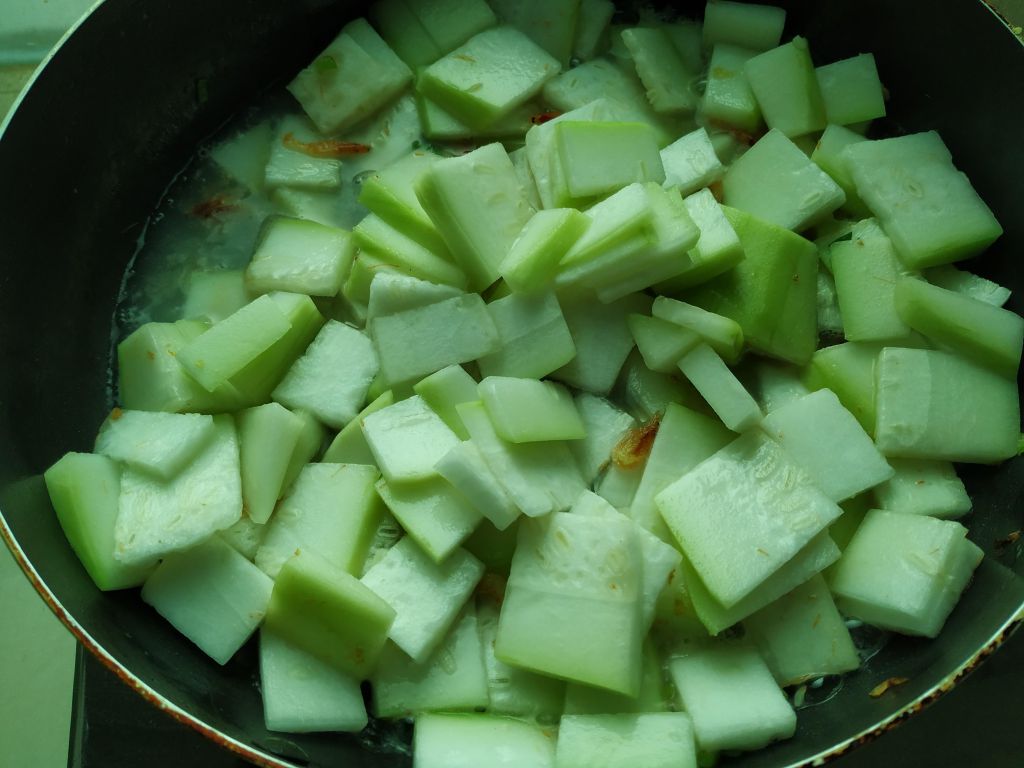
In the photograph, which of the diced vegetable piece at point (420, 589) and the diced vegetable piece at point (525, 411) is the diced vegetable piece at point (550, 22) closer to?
the diced vegetable piece at point (525, 411)

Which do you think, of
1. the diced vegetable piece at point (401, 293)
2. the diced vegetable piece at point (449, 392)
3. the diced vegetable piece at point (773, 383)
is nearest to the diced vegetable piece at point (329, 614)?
the diced vegetable piece at point (449, 392)

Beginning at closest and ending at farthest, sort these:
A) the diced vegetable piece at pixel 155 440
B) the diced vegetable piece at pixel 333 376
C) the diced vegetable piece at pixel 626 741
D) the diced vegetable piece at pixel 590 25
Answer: the diced vegetable piece at pixel 626 741 → the diced vegetable piece at pixel 155 440 → the diced vegetable piece at pixel 333 376 → the diced vegetable piece at pixel 590 25

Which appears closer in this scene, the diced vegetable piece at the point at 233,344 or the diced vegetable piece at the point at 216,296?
the diced vegetable piece at the point at 233,344

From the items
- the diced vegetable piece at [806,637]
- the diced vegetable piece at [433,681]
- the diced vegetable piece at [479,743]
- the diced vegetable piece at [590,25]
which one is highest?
the diced vegetable piece at [590,25]

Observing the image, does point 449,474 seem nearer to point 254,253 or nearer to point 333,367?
point 333,367

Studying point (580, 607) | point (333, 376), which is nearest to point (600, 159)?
point (333, 376)

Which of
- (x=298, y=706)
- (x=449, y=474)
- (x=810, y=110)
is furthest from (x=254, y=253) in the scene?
(x=810, y=110)

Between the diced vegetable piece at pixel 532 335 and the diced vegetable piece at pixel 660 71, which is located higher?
the diced vegetable piece at pixel 660 71
